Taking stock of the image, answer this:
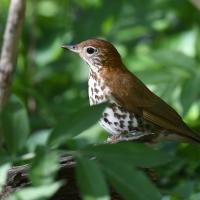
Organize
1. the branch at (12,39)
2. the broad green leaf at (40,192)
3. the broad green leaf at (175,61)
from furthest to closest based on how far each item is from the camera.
A: the broad green leaf at (175,61), the branch at (12,39), the broad green leaf at (40,192)

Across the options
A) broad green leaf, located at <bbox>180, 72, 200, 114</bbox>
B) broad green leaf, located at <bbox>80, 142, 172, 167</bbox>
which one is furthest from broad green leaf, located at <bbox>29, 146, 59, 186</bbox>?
broad green leaf, located at <bbox>180, 72, 200, 114</bbox>

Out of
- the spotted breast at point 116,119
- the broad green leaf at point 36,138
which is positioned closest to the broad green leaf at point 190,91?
the spotted breast at point 116,119

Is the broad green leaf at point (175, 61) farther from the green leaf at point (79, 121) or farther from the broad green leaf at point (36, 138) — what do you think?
the green leaf at point (79, 121)

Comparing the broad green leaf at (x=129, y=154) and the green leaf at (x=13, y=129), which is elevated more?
the green leaf at (x=13, y=129)

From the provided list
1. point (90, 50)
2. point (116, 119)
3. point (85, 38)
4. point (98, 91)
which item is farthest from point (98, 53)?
point (85, 38)

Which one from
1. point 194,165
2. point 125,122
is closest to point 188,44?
point 194,165

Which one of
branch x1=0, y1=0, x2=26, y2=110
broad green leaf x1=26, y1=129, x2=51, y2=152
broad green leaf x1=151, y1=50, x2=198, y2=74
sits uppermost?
branch x1=0, y1=0, x2=26, y2=110

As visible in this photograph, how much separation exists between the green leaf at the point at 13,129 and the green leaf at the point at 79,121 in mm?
117

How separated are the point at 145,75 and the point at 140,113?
2.51 feet

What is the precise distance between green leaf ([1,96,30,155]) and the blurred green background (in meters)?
2.80

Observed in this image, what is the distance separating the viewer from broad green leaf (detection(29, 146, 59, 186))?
2.53 metres

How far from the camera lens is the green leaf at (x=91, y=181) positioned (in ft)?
8.27

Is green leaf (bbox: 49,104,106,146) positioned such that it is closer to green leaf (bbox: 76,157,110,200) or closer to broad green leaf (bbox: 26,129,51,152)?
green leaf (bbox: 76,157,110,200)

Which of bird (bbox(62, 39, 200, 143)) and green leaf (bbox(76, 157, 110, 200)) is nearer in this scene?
green leaf (bbox(76, 157, 110, 200))
